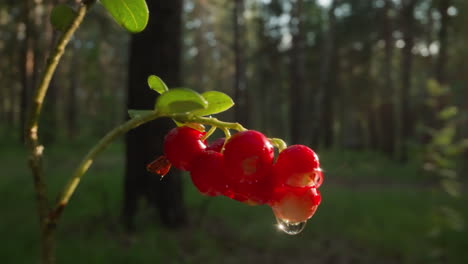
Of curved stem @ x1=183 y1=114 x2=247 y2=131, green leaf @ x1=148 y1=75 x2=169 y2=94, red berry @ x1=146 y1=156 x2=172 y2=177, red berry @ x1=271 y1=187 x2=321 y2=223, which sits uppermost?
green leaf @ x1=148 y1=75 x2=169 y2=94

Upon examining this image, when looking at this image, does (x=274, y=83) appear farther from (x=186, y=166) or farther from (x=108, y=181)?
(x=186, y=166)

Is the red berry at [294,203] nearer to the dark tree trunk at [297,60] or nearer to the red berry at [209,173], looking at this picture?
the red berry at [209,173]

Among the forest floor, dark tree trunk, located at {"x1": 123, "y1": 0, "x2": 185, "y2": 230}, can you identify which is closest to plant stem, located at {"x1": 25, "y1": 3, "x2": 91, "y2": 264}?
the forest floor

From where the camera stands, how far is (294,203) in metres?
0.63

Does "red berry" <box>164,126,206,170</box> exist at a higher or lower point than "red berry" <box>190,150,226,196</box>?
higher

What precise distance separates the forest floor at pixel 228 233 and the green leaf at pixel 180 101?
362 cm

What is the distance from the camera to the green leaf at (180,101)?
1.77 feet

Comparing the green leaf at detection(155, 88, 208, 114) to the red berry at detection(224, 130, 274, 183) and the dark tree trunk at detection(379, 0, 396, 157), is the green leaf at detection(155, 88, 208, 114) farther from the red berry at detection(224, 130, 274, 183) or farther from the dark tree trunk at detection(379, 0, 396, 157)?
the dark tree trunk at detection(379, 0, 396, 157)

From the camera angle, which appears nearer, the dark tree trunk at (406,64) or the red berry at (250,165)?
the red berry at (250,165)

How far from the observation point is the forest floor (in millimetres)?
4297

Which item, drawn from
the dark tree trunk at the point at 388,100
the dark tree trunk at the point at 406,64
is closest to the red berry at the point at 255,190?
the dark tree trunk at the point at 406,64

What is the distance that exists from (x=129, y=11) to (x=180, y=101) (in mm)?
204

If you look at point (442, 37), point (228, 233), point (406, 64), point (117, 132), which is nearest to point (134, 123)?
point (117, 132)

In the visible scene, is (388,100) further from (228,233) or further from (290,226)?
(290,226)
